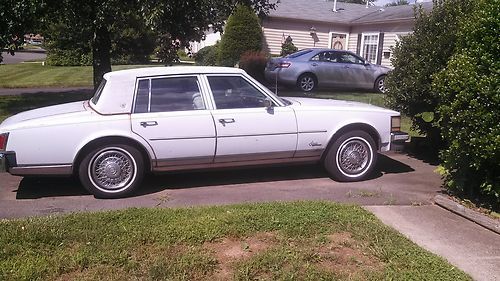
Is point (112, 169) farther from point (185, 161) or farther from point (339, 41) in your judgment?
point (339, 41)

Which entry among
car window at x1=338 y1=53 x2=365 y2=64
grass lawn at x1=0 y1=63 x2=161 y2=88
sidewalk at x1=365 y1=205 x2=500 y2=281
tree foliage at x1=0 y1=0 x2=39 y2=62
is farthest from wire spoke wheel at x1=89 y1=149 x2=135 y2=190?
grass lawn at x1=0 y1=63 x2=161 y2=88

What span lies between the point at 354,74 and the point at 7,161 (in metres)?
12.6

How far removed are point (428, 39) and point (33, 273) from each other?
5905 mm

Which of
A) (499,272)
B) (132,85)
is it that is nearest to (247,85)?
(132,85)

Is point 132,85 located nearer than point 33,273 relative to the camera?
No

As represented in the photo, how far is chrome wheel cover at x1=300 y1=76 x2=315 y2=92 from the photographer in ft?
52.2

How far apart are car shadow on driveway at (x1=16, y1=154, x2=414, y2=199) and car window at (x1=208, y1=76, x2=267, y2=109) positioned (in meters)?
1.02

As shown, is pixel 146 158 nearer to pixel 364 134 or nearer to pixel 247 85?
pixel 247 85

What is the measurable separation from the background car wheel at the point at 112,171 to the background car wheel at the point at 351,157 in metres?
2.38

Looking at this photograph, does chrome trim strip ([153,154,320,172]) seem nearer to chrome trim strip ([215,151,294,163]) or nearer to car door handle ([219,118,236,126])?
chrome trim strip ([215,151,294,163])

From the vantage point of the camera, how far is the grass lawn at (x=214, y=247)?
377 cm

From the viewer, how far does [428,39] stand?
7.19m

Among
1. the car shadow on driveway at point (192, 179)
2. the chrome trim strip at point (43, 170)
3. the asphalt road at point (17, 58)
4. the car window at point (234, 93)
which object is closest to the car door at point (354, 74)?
the car shadow on driveway at point (192, 179)

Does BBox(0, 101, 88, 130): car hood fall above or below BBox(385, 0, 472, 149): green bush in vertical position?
below
